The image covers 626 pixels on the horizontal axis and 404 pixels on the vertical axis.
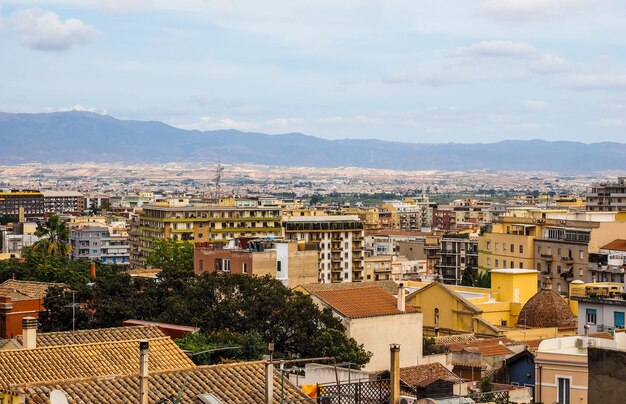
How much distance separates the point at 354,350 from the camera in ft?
131

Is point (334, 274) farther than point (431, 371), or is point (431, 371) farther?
point (334, 274)

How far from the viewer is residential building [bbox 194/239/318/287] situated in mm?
64812

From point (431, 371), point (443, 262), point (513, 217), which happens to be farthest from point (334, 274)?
point (431, 371)

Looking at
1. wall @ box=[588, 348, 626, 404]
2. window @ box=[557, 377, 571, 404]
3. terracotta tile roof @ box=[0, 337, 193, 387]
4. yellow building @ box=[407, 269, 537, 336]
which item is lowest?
yellow building @ box=[407, 269, 537, 336]

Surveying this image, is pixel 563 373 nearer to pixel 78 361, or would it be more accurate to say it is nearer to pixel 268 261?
pixel 78 361

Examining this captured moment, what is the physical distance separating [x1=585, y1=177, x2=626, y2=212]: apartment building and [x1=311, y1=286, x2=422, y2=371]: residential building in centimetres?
9441

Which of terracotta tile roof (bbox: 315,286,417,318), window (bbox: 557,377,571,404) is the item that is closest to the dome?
terracotta tile roof (bbox: 315,286,417,318)

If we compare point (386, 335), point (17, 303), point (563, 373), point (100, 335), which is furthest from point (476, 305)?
point (100, 335)

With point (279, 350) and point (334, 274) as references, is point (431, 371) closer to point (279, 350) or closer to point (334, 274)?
point (279, 350)

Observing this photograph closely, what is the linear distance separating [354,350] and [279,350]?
242cm

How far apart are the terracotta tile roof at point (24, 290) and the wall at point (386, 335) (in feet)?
36.4

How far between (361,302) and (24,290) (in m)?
12.4

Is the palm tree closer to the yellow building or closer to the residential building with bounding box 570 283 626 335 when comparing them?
the yellow building

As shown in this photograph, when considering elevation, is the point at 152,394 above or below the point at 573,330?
above
